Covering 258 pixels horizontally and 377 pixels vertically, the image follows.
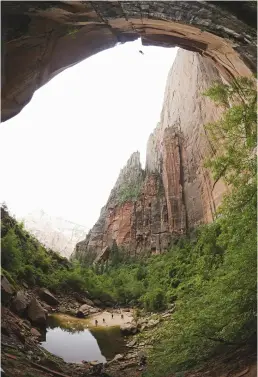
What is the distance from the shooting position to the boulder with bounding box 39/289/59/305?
1703 centimetres

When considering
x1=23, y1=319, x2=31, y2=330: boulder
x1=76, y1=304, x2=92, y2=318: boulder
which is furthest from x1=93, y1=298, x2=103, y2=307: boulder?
x1=23, y1=319, x2=31, y2=330: boulder

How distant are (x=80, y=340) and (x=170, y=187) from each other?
2923 cm

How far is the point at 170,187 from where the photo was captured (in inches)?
1617

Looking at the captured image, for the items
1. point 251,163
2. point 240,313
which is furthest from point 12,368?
point 251,163

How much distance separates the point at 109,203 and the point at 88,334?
39.4m

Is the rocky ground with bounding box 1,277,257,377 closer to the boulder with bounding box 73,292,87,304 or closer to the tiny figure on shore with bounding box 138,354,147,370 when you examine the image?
the tiny figure on shore with bounding box 138,354,147,370

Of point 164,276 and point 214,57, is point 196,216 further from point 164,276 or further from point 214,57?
point 214,57

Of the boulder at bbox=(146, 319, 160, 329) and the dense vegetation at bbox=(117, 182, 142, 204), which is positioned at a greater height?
the dense vegetation at bbox=(117, 182, 142, 204)

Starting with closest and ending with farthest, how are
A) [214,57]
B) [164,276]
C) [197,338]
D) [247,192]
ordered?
[247,192] → [197,338] → [214,57] → [164,276]

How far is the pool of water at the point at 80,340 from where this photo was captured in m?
11.4

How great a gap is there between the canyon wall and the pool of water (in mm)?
17193

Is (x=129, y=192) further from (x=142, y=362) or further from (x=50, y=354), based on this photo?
(x=50, y=354)

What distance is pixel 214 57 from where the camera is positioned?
346 inches

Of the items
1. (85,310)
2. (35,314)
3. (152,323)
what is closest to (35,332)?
(35,314)
